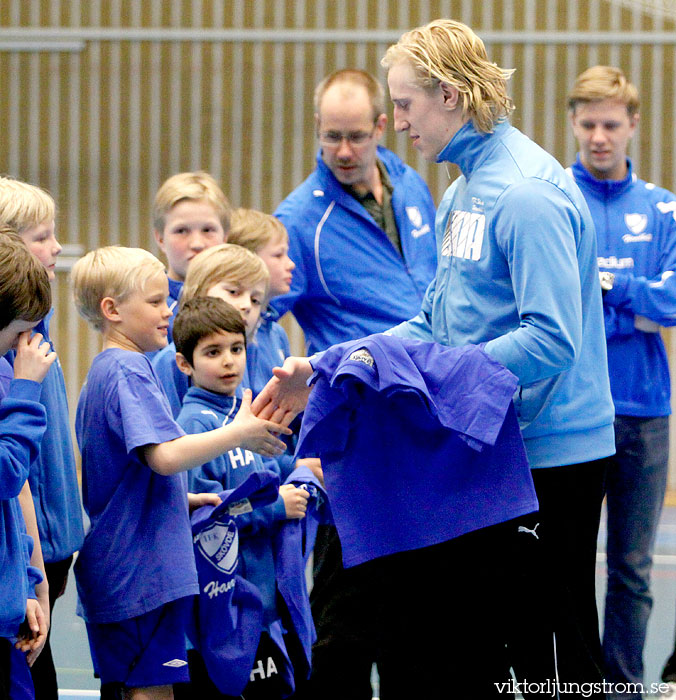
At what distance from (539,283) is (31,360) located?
105cm

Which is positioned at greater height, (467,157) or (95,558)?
(467,157)

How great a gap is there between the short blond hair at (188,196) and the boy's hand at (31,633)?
1.69 metres

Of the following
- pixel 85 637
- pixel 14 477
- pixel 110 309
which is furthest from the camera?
pixel 85 637

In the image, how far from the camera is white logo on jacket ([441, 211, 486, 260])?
87.7 inches

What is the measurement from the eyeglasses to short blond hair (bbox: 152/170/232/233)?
416mm

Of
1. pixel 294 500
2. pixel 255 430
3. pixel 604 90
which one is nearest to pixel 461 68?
pixel 255 430

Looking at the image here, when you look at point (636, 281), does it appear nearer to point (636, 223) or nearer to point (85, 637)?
point (636, 223)

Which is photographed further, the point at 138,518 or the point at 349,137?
the point at 349,137

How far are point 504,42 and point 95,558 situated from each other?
6.11 m

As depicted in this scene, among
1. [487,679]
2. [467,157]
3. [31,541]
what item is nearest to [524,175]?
[467,157]

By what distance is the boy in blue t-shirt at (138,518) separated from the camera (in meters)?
2.55

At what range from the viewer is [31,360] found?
2195 mm

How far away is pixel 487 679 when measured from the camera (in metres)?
2.28

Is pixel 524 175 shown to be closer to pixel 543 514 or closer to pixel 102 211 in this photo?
pixel 543 514
